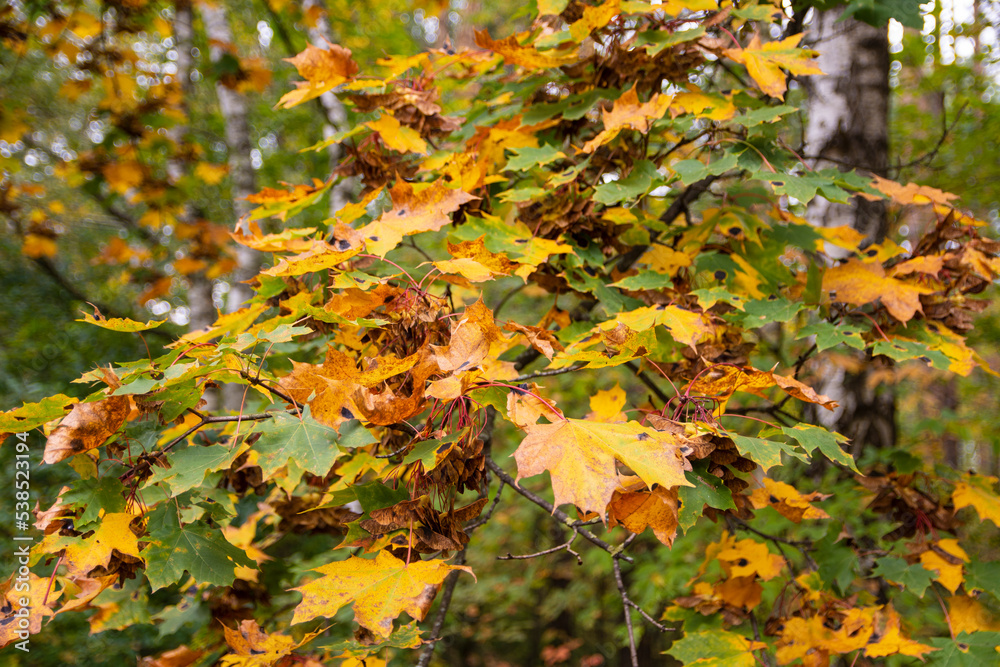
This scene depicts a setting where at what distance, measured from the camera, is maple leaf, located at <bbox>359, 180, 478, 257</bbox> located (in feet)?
4.69

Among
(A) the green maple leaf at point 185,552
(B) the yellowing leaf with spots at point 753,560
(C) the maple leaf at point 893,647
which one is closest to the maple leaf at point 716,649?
(B) the yellowing leaf with spots at point 753,560

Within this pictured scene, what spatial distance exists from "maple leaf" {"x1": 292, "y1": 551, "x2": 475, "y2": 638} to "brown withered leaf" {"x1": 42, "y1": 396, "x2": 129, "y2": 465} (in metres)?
0.52

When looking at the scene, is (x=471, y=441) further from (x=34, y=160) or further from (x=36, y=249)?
(x=34, y=160)

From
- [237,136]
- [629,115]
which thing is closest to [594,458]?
[629,115]

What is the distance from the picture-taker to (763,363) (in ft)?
8.93

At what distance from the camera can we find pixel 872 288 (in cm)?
163

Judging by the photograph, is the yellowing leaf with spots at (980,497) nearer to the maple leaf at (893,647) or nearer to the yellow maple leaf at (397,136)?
the maple leaf at (893,647)

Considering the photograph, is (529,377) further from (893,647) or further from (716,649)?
(893,647)

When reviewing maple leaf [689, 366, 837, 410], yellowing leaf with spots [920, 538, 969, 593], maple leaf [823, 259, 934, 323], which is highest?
maple leaf [823, 259, 934, 323]

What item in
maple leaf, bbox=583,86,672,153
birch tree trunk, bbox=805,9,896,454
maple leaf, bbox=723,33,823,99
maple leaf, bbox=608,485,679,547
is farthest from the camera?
birch tree trunk, bbox=805,9,896,454

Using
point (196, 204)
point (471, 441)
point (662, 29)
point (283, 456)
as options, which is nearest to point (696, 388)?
point (471, 441)

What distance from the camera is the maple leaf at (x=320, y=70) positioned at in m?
1.71

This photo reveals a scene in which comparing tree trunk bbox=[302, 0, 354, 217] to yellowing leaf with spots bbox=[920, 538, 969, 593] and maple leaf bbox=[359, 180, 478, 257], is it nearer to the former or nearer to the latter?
maple leaf bbox=[359, 180, 478, 257]

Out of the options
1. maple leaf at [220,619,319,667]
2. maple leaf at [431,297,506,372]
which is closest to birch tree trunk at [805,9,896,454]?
maple leaf at [431,297,506,372]
